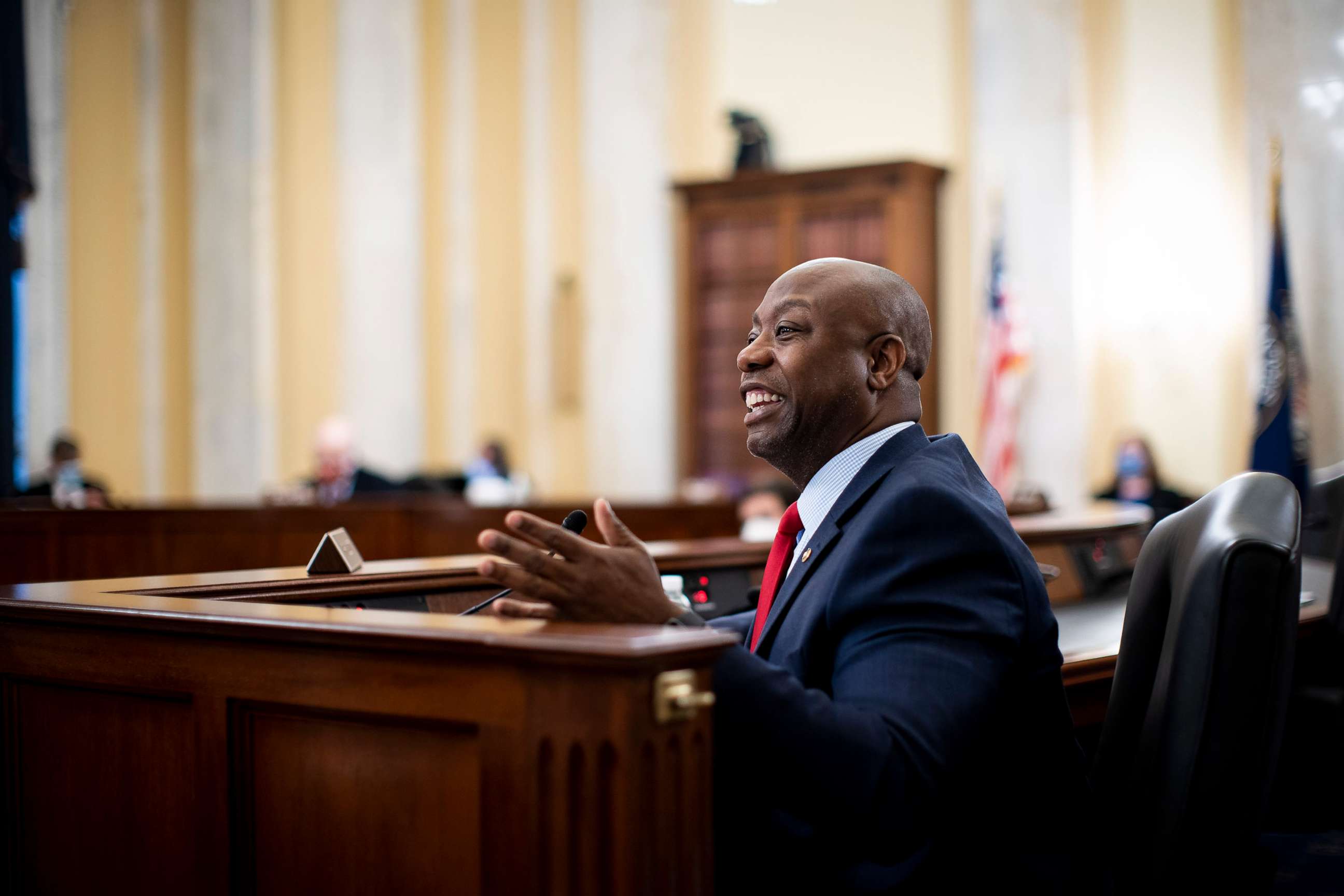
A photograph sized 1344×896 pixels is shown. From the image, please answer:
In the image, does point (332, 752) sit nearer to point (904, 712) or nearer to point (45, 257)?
point (904, 712)

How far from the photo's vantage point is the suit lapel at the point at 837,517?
1668 mm

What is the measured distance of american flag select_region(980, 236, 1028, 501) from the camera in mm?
8375

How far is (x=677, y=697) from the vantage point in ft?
4.25

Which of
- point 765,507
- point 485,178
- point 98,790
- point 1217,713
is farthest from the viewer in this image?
point 485,178

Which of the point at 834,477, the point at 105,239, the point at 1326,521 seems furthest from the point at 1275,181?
the point at 105,239

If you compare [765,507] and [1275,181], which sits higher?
[1275,181]

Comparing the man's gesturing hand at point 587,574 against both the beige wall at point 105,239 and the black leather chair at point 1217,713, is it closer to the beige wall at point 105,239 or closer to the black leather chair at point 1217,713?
the black leather chair at point 1217,713

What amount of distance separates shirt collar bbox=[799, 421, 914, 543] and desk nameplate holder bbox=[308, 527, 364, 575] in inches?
36.4

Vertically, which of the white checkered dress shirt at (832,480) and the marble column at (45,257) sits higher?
the marble column at (45,257)

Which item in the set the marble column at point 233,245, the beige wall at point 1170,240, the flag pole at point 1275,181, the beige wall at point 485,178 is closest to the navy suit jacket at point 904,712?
the flag pole at point 1275,181

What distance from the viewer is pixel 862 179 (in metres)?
8.82

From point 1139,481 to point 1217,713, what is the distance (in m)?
6.43

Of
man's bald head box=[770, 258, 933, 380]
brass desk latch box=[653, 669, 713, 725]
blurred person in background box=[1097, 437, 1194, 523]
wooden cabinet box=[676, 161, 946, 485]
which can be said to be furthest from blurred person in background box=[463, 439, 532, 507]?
brass desk latch box=[653, 669, 713, 725]

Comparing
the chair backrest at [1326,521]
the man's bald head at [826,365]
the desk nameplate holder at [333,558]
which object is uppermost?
the man's bald head at [826,365]
